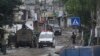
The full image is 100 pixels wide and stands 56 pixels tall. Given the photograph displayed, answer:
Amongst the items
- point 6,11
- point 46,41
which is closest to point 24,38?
point 46,41

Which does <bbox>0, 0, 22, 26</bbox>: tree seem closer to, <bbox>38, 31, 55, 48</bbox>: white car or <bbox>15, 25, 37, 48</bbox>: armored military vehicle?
<bbox>15, 25, 37, 48</bbox>: armored military vehicle

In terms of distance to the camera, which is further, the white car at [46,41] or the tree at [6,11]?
the white car at [46,41]

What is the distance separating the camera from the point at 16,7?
169 ft

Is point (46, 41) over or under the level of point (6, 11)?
under

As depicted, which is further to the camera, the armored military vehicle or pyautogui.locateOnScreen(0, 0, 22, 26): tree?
the armored military vehicle

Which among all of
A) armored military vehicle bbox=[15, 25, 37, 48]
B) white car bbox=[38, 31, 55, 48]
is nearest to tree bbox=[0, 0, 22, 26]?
armored military vehicle bbox=[15, 25, 37, 48]

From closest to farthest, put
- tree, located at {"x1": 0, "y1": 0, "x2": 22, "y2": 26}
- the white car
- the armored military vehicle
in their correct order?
tree, located at {"x1": 0, "y1": 0, "x2": 22, "y2": 26}, the armored military vehicle, the white car

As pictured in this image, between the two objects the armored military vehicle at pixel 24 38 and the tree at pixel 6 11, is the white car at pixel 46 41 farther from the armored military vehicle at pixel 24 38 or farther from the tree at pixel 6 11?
A: the tree at pixel 6 11

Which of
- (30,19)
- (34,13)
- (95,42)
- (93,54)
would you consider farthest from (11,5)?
(34,13)

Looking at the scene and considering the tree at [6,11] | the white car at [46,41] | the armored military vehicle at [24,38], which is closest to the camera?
the tree at [6,11]

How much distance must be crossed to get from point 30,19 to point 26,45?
156 ft

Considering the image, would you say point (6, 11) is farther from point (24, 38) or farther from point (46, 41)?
point (46, 41)

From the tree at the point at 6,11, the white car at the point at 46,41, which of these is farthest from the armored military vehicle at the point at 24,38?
the tree at the point at 6,11

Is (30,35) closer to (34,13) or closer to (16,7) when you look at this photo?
(16,7)
